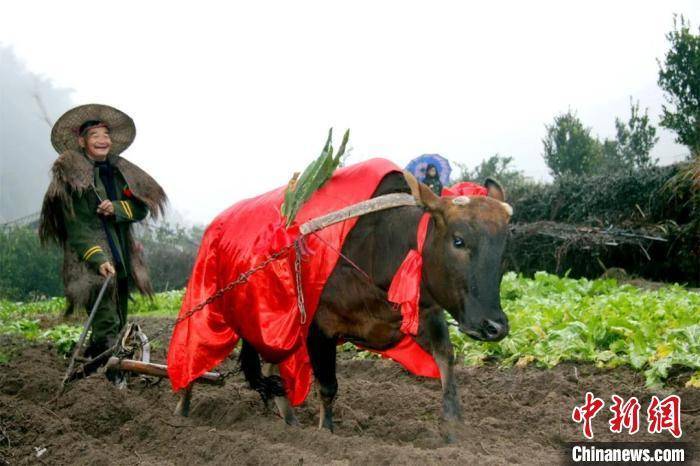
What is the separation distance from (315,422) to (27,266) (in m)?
19.7

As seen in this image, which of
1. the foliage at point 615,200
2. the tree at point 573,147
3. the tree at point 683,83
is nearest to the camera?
the foliage at point 615,200

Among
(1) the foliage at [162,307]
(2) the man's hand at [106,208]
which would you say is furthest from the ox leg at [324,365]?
(1) the foliage at [162,307]

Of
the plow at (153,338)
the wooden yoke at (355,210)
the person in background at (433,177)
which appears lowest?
the plow at (153,338)

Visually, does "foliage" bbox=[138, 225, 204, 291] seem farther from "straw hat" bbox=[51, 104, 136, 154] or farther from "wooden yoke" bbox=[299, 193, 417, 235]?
"wooden yoke" bbox=[299, 193, 417, 235]

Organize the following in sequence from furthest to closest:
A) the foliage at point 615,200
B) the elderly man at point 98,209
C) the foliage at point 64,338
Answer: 1. the foliage at point 615,200
2. the foliage at point 64,338
3. the elderly man at point 98,209

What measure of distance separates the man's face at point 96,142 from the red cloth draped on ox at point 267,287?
4.16ft

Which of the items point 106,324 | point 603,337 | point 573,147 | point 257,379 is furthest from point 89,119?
point 573,147

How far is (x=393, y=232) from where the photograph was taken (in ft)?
15.2

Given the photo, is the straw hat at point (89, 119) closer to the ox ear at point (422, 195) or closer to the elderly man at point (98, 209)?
the elderly man at point (98, 209)

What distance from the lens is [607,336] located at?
6.43 metres

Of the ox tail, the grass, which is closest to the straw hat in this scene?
the grass

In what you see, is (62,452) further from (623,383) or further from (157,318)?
(157,318)

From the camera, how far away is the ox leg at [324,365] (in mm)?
4875

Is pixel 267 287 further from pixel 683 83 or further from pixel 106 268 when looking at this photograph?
pixel 683 83
